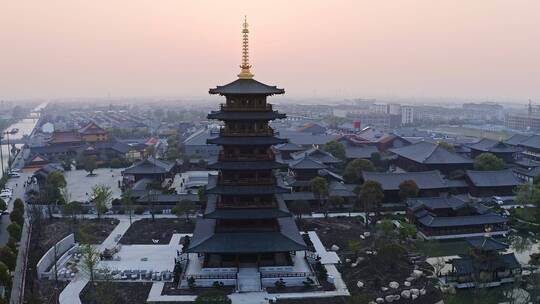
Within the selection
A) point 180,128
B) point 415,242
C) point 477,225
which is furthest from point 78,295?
point 180,128

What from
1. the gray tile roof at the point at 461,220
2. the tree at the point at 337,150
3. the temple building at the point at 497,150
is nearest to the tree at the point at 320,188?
the gray tile roof at the point at 461,220

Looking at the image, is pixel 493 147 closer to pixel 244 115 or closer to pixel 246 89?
pixel 246 89

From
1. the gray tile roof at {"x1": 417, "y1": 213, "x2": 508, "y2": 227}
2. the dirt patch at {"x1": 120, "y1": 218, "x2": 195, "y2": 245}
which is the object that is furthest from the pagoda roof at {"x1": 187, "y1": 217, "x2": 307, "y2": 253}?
the gray tile roof at {"x1": 417, "y1": 213, "x2": 508, "y2": 227}

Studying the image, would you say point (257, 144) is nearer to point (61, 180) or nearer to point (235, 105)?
point (235, 105)

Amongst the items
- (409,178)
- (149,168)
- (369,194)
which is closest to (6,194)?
(149,168)

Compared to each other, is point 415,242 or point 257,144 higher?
point 257,144

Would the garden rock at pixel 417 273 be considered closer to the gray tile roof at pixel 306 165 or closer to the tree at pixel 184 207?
the tree at pixel 184 207

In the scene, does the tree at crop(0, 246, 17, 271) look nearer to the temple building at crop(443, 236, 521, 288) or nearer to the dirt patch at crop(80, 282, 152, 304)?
the dirt patch at crop(80, 282, 152, 304)
